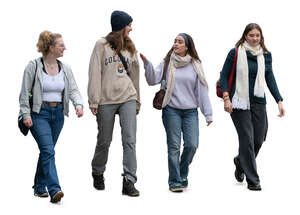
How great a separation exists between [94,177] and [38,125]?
54.2 inches

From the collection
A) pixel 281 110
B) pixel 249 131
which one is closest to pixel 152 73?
pixel 249 131

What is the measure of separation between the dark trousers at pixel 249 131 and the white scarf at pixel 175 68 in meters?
0.70

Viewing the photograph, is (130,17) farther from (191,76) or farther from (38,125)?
(38,125)

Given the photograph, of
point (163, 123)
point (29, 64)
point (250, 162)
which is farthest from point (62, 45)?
point (250, 162)

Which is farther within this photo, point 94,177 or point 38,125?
point 94,177

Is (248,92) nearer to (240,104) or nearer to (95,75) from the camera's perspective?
(240,104)

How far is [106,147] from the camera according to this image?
32.4 feet

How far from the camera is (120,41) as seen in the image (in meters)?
9.65

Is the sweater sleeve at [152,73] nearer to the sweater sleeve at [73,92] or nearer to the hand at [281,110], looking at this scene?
the sweater sleeve at [73,92]

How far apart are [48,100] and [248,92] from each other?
9.26ft

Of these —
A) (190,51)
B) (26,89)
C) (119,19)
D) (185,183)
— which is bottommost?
(185,183)

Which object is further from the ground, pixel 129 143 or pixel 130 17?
pixel 130 17

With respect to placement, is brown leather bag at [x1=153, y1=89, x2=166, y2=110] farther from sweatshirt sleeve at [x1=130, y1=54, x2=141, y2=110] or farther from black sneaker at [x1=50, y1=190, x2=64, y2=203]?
black sneaker at [x1=50, y1=190, x2=64, y2=203]

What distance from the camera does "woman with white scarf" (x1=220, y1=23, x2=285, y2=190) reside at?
390 inches
